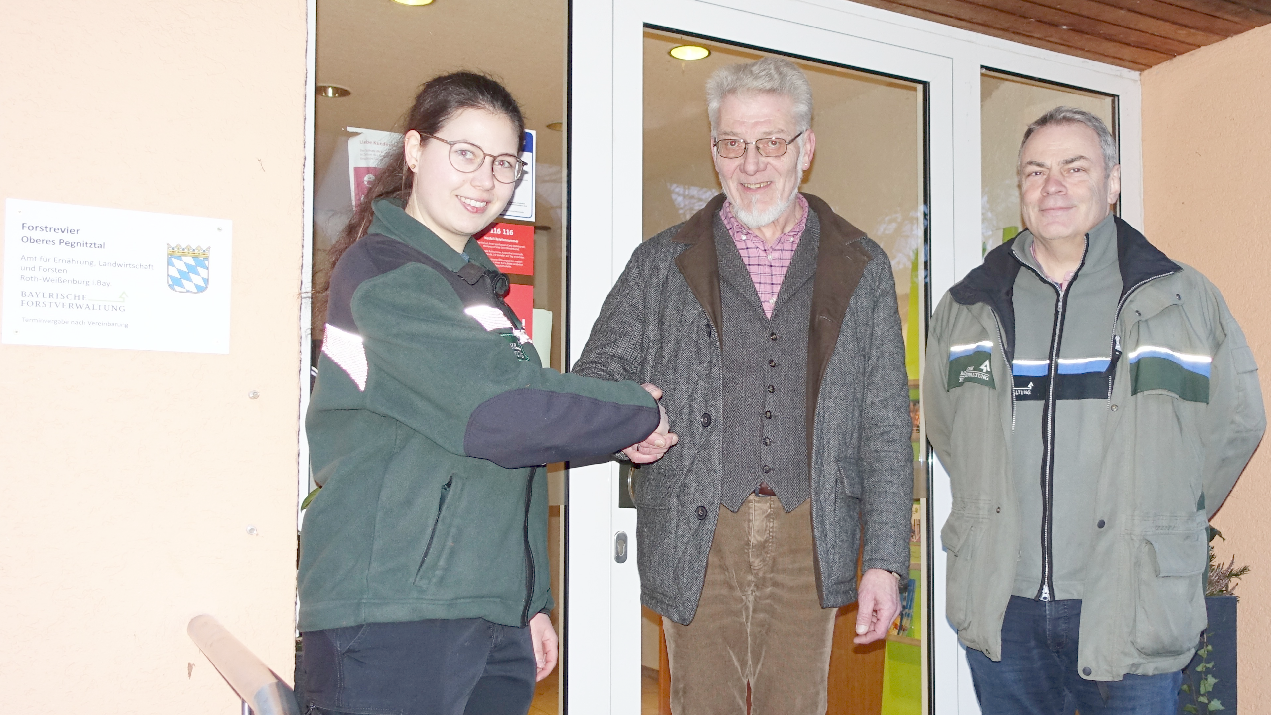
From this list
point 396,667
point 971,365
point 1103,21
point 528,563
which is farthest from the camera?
point 1103,21

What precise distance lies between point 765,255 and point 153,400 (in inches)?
53.0

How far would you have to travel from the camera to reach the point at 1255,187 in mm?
3066

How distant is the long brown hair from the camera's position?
160cm

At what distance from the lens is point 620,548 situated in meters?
2.42

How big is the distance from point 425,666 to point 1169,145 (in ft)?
10.7

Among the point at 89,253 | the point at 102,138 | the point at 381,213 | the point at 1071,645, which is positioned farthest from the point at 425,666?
the point at 1071,645

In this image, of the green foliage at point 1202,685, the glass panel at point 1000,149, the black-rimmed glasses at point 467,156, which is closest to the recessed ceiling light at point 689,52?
the glass panel at point 1000,149

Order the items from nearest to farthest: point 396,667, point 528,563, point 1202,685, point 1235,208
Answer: point 396,667 → point 528,563 → point 1202,685 → point 1235,208

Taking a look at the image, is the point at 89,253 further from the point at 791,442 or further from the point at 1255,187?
the point at 1255,187

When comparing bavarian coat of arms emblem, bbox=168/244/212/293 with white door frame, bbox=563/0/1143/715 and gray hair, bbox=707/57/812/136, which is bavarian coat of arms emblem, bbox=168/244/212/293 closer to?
white door frame, bbox=563/0/1143/715

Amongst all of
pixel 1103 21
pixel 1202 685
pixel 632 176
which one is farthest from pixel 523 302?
pixel 1202 685

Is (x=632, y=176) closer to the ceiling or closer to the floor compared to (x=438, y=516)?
closer to the ceiling

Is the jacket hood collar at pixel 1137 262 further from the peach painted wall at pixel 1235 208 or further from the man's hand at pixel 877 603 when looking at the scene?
the peach painted wall at pixel 1235 208

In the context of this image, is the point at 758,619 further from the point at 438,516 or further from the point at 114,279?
the point at 114,279
